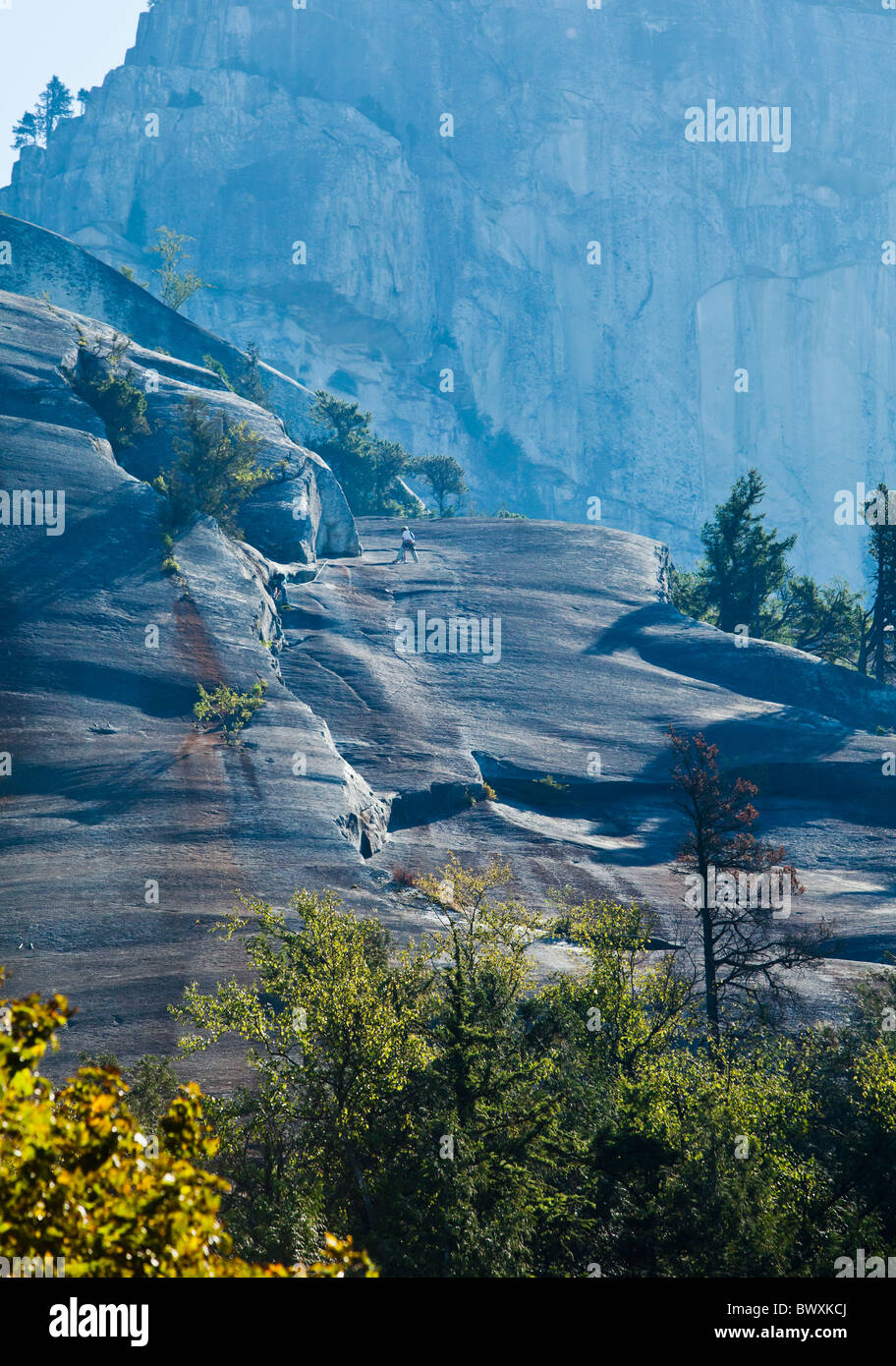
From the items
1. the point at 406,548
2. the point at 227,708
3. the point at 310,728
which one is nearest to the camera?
the point at 227,708

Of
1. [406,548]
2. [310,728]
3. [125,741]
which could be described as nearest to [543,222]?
[406,548]

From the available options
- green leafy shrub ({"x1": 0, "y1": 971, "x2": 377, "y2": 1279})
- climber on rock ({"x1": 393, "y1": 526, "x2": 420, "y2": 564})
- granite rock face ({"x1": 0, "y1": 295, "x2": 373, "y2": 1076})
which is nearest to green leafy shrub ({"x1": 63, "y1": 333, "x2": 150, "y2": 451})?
granite rock face ({"x1": 0, "y1": 295, "x2": 373, "y2": 1076})

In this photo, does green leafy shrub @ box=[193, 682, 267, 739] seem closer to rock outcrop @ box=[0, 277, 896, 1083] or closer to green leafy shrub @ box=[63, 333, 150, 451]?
rock outcrop @ box=[0, 277, 896, 1083]

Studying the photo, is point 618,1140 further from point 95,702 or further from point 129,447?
point 129,447

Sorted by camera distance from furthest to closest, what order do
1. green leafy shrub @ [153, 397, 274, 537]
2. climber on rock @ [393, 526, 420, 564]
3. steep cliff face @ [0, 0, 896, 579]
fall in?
steep cliff face @ [0, 0, 896, 579] → climber on rock @ [393, 526, 420, 564] → green leafy shrub @ [153, 397, 274, 537]

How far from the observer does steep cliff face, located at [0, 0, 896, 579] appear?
136 metres

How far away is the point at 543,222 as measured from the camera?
146750 millimetres

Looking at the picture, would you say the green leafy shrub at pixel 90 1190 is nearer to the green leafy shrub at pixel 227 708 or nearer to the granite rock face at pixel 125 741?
the granite rock face at pixel 125 741

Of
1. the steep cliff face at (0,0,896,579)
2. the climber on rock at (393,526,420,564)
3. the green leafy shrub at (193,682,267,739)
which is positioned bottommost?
the green leafy shrub at (193,682,267,739)

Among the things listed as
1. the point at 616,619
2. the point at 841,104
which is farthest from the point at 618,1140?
the point at 841,104

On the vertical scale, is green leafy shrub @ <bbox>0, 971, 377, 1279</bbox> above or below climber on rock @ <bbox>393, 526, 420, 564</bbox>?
below

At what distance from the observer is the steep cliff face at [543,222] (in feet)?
445

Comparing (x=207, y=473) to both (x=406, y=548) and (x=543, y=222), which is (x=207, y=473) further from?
(x=543, y=222)

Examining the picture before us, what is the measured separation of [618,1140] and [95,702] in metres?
21.4
